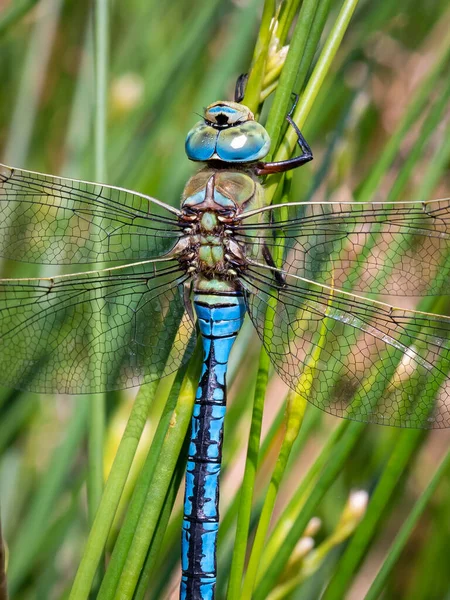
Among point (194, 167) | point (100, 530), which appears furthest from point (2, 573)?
point (194, 167)

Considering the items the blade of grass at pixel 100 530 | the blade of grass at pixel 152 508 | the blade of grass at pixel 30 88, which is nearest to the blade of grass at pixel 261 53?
the blade of grass at pixel 152 508

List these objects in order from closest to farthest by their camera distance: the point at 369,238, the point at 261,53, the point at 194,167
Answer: the point at 261,53 → the point at 369,238 → the point at 194,167

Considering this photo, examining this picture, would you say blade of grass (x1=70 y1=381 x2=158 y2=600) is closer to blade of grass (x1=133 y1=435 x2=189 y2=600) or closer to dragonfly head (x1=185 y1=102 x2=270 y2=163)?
blade of grass (x1=133 y1=435 x2=189 y2=600)

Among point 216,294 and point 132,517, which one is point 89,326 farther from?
point 132,517

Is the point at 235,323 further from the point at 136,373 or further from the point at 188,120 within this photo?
the point at 188,120

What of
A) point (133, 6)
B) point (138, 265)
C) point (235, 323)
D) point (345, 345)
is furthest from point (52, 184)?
point (133, 6)

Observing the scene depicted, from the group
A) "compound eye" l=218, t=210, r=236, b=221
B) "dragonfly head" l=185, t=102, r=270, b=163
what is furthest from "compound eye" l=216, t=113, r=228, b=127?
"compound eye" l=218, t=210, r=236, b=221

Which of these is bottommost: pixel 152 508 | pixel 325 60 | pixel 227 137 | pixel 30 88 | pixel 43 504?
pixel 152 508
